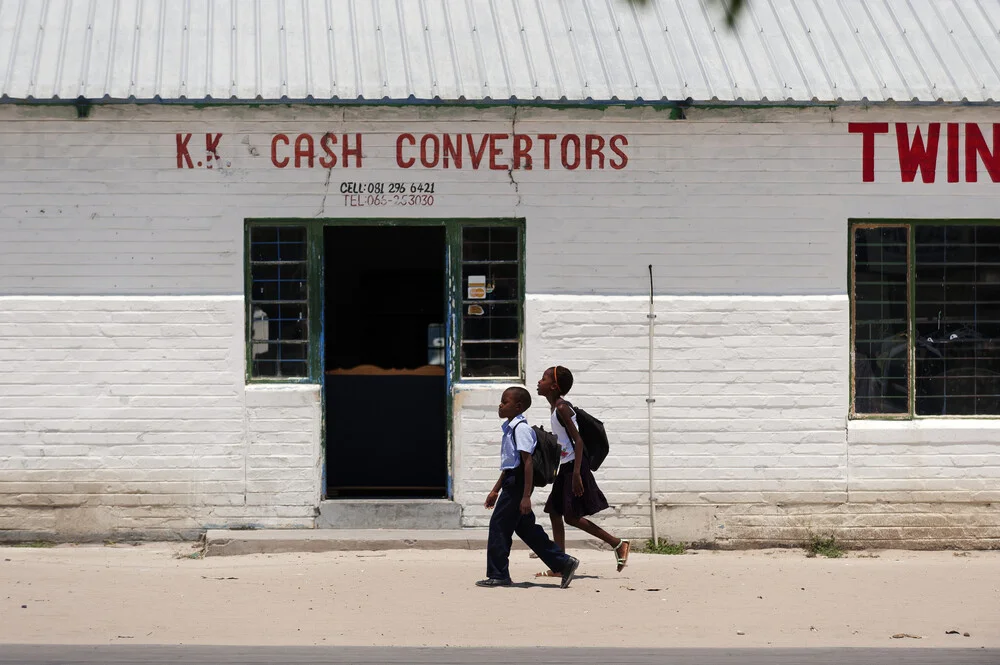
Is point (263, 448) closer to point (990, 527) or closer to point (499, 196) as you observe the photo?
point (499, 196)

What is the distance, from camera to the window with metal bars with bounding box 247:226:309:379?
1153 cm

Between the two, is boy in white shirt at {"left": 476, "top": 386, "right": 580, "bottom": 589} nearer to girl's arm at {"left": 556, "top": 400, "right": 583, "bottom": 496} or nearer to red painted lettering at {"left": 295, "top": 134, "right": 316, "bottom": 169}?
girl's arm at {"left": 556, "top": 400, "right": 583, "bottom": 496}

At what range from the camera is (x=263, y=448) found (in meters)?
11.4

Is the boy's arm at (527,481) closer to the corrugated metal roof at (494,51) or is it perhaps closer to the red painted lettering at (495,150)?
the red painted lettering at (495,150)

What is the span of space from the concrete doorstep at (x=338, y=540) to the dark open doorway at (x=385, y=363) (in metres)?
0.82

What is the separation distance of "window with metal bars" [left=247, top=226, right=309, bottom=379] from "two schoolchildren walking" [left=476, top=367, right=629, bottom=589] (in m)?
2.38

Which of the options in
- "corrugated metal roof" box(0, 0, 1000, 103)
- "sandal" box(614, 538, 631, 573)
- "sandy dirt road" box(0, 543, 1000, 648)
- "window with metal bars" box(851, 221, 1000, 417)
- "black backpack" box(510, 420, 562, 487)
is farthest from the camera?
"window with metal bars" box(851, 221, 1000, 417)

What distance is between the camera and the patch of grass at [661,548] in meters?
11.6

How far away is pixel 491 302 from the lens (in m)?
11.7

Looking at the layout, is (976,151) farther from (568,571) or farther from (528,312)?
(568,571)

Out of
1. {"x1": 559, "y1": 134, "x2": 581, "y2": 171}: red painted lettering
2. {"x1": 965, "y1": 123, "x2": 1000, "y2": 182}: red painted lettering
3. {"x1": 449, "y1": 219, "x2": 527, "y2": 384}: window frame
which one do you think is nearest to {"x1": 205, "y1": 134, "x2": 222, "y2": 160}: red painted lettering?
{"x1": 449, "y1": 219, "x2": 527, "y2": 384}: window frame

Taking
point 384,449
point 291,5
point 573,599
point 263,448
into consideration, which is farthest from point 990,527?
point 291,5

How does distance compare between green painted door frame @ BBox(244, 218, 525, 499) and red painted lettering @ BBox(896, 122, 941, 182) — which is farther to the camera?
red painted lettering @ BBox(896, 122, 941, 182)

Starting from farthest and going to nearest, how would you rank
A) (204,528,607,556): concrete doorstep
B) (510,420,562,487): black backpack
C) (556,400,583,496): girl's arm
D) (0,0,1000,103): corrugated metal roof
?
(0,0,1000,103): corrugated metal roof → (204,528,607,556): concrete doorstep → (556,400,583,496): girl's arm → (510,420,562,487): black backpack
